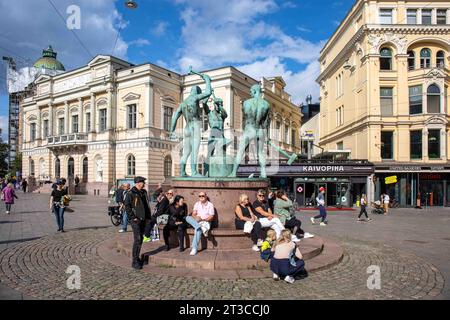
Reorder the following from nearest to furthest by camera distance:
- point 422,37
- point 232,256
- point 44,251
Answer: point 232,256
point 44,251
point 422,37

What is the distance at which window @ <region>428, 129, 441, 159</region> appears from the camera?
27.7 metres

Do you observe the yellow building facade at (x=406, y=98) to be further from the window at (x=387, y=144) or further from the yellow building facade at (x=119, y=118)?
the yellow building facade at (x=119, y=118)

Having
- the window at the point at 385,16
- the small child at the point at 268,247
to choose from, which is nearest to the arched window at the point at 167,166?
the window at the point at 385,16

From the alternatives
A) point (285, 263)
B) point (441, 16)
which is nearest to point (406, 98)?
point (441, 16)

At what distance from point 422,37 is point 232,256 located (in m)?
31.0

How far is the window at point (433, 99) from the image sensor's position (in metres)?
27.6

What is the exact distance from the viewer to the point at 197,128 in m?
9.92

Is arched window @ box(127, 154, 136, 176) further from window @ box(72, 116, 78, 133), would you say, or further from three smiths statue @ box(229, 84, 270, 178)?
three smiths statue @ box(229, 84, 270, 178)

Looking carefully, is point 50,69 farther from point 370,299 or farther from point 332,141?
point 370,299

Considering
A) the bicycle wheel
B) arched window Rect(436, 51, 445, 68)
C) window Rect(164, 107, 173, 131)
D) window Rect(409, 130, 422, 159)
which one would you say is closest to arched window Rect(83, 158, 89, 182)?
window Rect(164, 107, 173, 131)

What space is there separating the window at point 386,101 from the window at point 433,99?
3.02 meters
